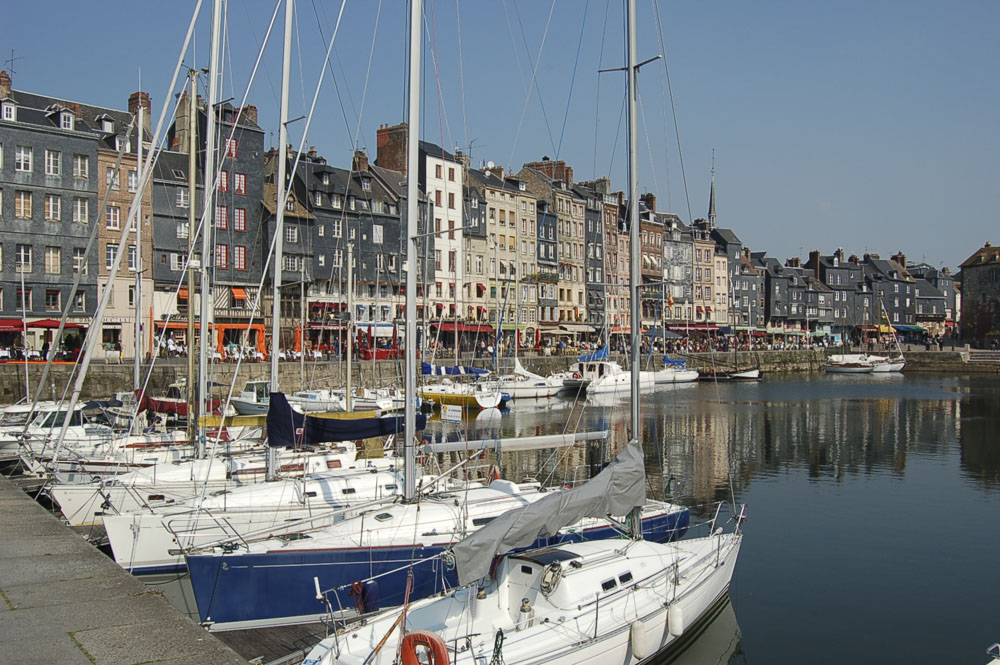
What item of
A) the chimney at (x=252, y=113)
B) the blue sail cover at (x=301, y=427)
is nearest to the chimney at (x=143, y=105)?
the chimney at (x=252, y=113)

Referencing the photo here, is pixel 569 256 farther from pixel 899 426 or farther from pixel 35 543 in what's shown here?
pixel 35 543

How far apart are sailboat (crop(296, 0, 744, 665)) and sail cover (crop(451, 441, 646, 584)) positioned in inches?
0.7

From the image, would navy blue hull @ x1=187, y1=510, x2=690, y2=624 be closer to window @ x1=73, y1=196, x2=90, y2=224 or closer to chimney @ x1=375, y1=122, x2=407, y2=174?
window @ x1=73, y1=196, x2=90, y2=224

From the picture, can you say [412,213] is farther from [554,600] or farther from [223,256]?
[223,256]

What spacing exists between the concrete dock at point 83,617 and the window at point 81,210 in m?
45.4

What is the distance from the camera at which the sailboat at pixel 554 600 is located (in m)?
10.6

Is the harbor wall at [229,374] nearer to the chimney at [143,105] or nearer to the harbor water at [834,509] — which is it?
the harbor water at [834,509]

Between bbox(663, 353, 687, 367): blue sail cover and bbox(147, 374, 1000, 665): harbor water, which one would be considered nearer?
bbox(147, 374, 1000, 665): harbor water

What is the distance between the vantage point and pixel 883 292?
→ 454ft

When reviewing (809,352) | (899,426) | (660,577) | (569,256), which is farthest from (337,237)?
(809,352)

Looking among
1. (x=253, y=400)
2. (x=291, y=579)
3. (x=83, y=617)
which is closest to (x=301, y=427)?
(x=291, y=579)

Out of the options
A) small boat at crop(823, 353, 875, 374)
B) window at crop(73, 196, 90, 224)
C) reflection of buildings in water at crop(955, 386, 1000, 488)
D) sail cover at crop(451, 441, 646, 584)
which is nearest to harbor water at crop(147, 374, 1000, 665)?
reflection of buildings in water at crop(955, 386, 1000, 488)

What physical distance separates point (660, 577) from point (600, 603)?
64.3 inches

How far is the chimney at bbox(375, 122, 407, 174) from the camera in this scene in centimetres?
7706
